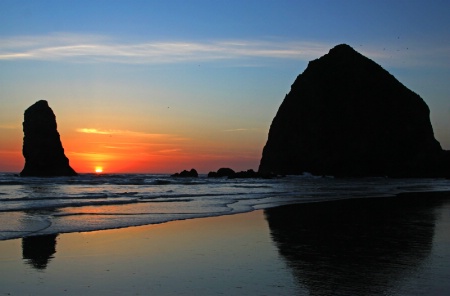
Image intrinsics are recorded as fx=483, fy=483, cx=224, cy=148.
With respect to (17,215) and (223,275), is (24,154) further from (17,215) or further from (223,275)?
(223,275)

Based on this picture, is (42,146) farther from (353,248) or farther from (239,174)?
(353,248)

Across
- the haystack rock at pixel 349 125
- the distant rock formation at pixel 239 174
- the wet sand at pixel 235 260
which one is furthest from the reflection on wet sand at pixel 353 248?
the haystack rock at pixel 349 125

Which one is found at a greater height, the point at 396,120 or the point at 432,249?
Answer: the point at 396,120

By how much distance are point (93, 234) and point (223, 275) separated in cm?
624

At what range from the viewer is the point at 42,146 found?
91.4 metres

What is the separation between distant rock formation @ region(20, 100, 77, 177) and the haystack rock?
4897cm

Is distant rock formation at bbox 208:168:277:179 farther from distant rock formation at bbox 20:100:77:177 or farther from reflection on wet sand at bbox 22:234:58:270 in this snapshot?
reflection on wet sand at bbox 22:234:58:270

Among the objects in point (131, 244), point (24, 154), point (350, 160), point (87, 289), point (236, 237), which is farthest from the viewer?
point (350, 160)

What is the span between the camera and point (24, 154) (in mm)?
92312

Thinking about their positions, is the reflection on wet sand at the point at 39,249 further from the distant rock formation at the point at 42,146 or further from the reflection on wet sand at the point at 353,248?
the distant rock formation at the point at 42,146

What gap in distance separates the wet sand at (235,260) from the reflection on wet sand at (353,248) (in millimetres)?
22

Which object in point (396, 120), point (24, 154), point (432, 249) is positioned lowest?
point (432, 249)

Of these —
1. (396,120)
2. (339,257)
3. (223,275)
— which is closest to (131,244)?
(223,275)

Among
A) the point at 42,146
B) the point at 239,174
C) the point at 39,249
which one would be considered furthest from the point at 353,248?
the point at 42,146
